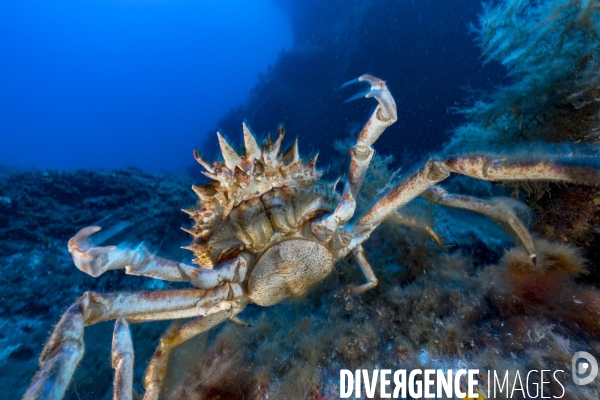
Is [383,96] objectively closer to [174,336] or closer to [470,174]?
[470,174]

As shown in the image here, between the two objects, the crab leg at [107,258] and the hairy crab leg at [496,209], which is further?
the hairy crab leg at [496,209]

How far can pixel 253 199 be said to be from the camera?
260 centimetres

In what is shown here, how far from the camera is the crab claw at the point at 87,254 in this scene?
1.99 metres

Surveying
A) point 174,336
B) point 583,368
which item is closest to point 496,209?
point 583,368

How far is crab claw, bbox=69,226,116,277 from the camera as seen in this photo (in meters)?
1.99

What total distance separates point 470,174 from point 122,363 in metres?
3.19

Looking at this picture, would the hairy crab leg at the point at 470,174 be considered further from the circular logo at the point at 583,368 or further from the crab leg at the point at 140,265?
the crab leg at the point at 140,265

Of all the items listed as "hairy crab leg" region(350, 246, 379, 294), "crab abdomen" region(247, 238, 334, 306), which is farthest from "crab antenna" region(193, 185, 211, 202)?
"hairy crab leg" region(350, 246, 379, 294)

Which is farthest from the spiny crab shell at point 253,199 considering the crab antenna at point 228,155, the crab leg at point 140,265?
the crab leg at point 140,265

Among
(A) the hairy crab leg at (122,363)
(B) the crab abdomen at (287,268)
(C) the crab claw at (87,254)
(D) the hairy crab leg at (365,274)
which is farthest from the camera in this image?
(D) the hairy crab leg at (365,274)

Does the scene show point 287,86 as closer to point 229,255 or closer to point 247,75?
point 229,255

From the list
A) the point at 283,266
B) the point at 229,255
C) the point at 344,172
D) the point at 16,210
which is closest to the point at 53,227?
the point at 16,210

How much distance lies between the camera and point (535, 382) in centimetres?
179

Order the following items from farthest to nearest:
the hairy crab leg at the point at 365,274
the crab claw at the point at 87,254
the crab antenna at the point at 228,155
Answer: the hairy crab leg at the point at 365,274, the crab antenna at the point at 228,155, the crab claw at the point at 87,254
